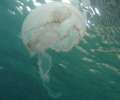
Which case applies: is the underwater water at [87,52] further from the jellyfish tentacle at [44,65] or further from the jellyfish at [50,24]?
the jellyfish at [50,24]

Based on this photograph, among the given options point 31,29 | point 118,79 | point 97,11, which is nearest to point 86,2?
point 97,11

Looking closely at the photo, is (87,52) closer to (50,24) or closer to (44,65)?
(44,65)

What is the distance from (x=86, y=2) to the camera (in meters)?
6.26

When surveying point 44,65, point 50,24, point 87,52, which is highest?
point 50,24

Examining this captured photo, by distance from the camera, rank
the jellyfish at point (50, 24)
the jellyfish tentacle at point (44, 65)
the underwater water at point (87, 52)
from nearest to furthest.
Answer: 1. the jellyfish at point (50, 24)
2. the jellyfish tentacle at point (44, 65)
3. the underwater water at point (87, 52)

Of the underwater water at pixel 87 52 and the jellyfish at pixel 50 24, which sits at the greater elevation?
the jellyfish at pixel 50 24

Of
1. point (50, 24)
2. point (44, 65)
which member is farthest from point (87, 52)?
point (50, 24)

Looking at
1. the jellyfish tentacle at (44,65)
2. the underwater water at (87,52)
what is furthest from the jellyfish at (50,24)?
the underwater water at (87,52)

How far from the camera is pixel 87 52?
9656mm

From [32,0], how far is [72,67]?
707cm

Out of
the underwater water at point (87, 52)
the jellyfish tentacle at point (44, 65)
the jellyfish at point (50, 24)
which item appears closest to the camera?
the jellyfish at point (50, 24)

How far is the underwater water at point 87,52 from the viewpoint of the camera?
275 inches

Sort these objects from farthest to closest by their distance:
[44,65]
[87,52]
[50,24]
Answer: [87,52], [44,65], [50,24]

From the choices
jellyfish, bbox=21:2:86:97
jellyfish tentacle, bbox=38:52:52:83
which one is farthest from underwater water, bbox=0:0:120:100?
jellyfish, bbox=21:2:86:97
